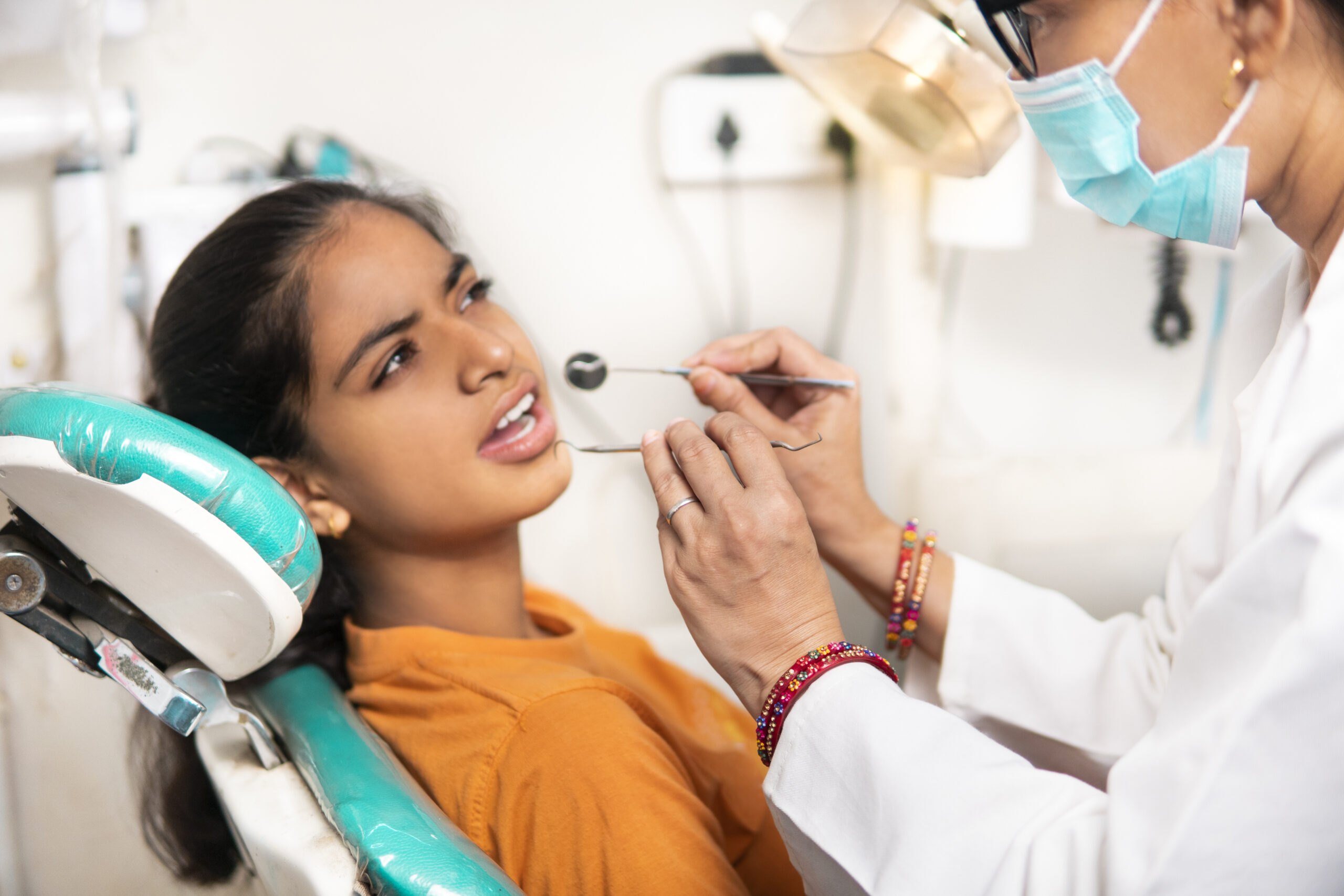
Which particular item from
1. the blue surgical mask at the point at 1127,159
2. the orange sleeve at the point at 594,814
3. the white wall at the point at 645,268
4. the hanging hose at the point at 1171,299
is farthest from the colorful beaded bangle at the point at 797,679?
the hanging hose at the point at 1171,299

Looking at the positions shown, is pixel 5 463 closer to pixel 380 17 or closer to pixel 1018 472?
pixel 380 17

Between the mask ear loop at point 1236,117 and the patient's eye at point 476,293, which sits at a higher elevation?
the mask ear loop at point 1236,117

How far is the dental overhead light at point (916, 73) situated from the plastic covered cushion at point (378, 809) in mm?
997

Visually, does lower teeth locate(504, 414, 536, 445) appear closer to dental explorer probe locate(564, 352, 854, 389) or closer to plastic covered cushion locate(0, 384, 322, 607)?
dental explorer probe locate(564, 352, 854, 389)

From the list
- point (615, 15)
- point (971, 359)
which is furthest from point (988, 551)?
point (615, 15)

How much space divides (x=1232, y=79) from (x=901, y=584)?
64 centimetres

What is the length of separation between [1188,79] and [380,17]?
1322 mm

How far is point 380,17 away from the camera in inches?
61.9

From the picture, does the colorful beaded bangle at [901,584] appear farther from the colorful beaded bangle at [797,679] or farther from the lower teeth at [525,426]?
the lower teeth at [525,426]

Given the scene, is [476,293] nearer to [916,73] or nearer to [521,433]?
[521,433]

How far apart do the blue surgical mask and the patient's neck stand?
741 mm

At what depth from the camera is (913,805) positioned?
0.68m

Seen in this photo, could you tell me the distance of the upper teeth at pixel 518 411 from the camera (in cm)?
106

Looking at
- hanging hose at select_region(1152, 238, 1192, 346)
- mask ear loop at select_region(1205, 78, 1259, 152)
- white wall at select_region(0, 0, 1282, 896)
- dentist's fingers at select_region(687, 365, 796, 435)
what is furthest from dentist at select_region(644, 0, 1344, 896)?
hanging hose at select_region(1152, 238, 1192, 346)
